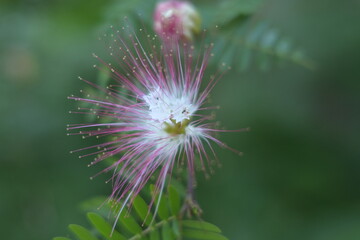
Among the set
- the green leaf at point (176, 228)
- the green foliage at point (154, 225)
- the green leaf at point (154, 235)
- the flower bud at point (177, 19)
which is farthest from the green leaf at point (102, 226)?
the flower bud at point (177, 19)

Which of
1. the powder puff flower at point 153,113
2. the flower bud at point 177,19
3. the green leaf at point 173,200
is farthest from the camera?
the flower bud at point 177,19

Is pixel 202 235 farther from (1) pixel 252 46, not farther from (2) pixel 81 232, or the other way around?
(1) pixel 252 46

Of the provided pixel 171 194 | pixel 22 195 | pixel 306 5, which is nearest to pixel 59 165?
pixel 22 195

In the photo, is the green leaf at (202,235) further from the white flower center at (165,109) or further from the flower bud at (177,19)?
the flower bud at (177,19)

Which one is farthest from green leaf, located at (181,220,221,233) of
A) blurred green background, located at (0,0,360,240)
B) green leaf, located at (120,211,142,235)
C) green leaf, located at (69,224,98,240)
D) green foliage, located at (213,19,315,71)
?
blurred green background, located at (0,0,360,240)

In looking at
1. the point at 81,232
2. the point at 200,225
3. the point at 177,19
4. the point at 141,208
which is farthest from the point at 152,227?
the point at 177,19

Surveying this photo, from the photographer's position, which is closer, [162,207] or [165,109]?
[162,207]

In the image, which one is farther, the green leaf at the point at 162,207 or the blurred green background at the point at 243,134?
the blurred green background at the point at 243,134
